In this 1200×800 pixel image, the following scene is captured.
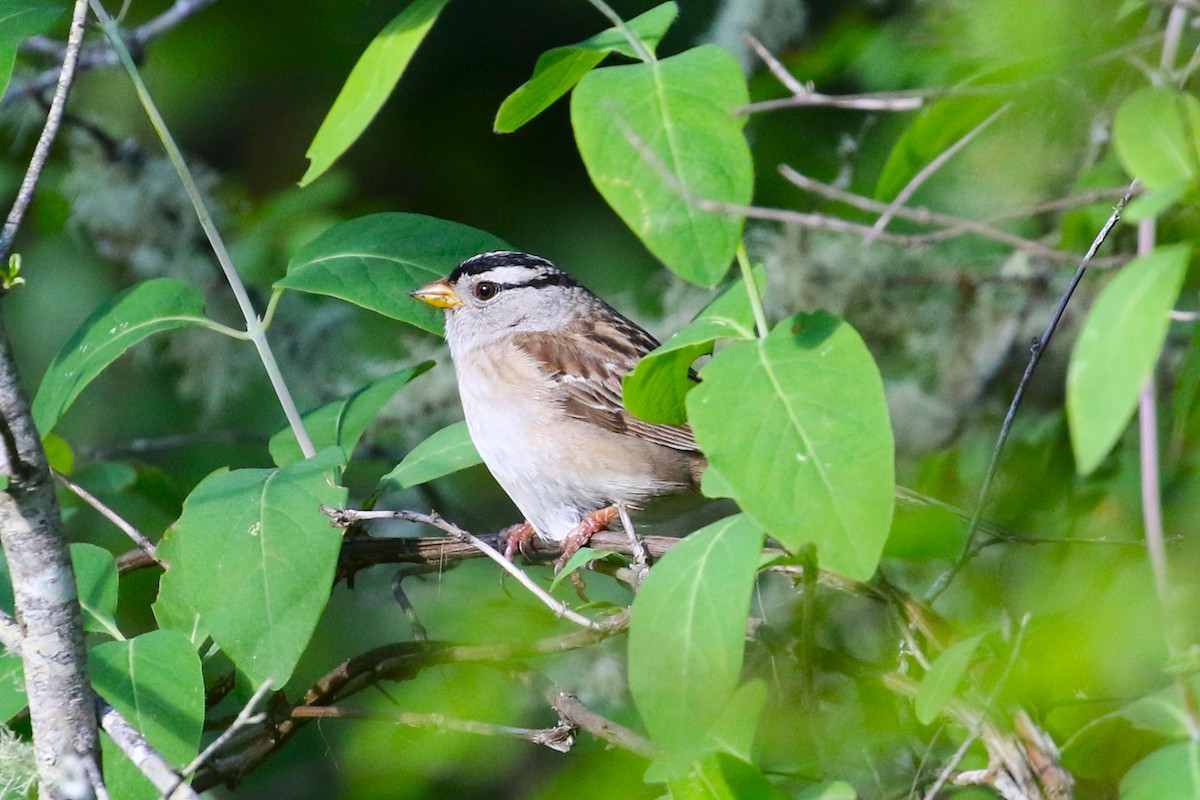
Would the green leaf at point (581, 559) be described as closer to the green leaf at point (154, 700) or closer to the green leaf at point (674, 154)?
the green leaf at point (154, 700)

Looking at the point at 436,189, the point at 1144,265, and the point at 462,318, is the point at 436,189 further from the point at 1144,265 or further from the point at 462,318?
the point at 1144,265

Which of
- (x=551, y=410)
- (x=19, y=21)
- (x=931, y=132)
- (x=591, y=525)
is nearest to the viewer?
(x=931, y=132)

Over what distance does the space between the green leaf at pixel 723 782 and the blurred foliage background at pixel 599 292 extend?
0.23 meters

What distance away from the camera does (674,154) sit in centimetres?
127

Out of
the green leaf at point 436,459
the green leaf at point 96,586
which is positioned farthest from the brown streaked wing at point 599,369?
the green leaf at point 96,586

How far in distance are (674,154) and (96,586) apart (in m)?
1.28

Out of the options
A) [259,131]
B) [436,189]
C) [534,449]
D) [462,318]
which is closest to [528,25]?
[436,189]

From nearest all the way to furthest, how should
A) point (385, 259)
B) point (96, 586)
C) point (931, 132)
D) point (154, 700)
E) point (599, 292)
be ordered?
point (931, 132) < point (154, 700) < point (96, 586) < point (385, 259) < point (599, 292)

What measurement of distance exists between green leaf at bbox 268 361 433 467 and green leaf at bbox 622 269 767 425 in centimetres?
80

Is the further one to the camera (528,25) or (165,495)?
(528,25)

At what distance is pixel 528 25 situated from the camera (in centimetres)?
577

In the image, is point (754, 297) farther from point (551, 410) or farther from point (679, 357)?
point (551, 410)

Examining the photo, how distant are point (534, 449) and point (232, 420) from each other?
224 cm

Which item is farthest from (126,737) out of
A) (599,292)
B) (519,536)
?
(599,292)
